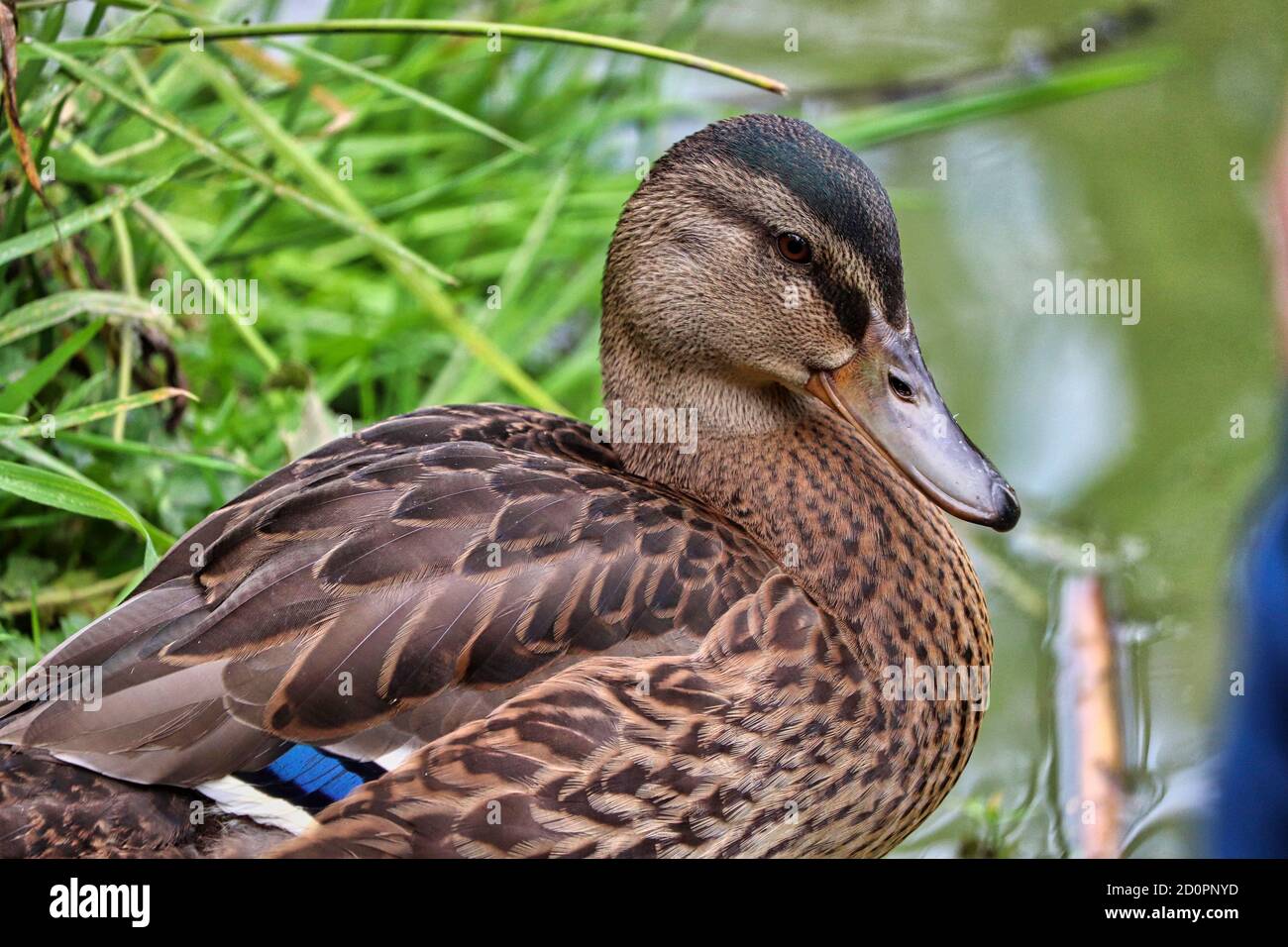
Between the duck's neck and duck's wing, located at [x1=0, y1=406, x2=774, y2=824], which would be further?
the duck's neck

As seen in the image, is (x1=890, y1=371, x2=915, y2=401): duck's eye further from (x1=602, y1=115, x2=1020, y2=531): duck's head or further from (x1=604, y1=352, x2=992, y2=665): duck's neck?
(x1=604, y1=352, x2=992, y2=665): duck's neck

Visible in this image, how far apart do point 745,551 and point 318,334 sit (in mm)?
1896

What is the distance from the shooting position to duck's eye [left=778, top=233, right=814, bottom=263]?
2.60m

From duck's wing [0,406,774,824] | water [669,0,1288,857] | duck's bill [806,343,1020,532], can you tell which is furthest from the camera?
water [669,0,1288,857]

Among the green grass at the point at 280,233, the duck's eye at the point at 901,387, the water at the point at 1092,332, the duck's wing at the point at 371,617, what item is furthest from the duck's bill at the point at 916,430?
the water at the point at 1092,332

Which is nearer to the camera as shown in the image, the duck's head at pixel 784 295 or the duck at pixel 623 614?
the duck at pixel 623 614

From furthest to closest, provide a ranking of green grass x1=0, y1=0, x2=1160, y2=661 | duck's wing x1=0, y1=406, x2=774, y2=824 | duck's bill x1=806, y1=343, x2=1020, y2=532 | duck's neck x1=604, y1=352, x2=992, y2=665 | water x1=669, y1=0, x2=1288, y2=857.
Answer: water x1=669, y1=0, x2=1288, y2=857 → green grass x1=0, y1=0, x2=1160, y2=661 → duck's neck x1=604, y1=352, x2=992, y2=665 → duck's bill x1=806, y1=343, x2=1020, y2=532 → duck's wing x1=0, y1=406, x2=774, y2=824

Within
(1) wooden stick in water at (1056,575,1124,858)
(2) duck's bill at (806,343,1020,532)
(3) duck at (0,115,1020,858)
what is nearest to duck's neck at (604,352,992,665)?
(3) duck at (0,115,1020,858)

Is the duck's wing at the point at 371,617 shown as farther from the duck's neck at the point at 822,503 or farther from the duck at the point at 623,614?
the duck's neck at the point at 822,503

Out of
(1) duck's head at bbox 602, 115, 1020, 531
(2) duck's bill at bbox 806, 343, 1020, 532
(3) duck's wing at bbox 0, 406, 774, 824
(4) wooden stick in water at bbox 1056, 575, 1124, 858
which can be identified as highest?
(1) duck's head at bbox 602, 115, 1020, 531

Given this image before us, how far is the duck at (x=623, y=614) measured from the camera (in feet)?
7.60

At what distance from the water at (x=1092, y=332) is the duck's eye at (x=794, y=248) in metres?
1.22

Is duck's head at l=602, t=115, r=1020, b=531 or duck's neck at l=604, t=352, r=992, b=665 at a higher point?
duck's head at l=602, t=115, r=1020, b=531
